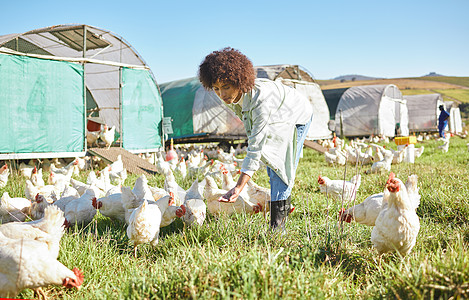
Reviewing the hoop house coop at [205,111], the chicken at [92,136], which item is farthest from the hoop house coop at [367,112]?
the chicken at [92,136]

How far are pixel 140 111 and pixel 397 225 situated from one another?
9402 millimetres

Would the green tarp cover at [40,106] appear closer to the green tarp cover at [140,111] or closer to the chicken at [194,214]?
the green tarp cover at [140,111]

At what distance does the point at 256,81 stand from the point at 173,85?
48.7 ft

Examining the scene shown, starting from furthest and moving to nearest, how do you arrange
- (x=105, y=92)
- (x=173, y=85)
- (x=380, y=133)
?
(x=380, y=133), (x=173, y=85), (x=105, y=92)

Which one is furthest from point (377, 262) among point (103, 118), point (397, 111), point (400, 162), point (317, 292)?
point (397, 111)

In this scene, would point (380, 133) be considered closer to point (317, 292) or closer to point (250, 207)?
point (250, 207)

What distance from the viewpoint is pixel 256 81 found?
3029 millimetres

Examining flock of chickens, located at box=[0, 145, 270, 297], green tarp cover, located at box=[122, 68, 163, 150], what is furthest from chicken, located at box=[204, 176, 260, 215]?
green tarp cover, located at box=[122, 68, 163, 150]

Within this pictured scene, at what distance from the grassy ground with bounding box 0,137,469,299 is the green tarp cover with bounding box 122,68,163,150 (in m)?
6.98

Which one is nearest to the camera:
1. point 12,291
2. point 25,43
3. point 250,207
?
point 12,291

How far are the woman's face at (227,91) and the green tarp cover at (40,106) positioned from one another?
22.2 feet

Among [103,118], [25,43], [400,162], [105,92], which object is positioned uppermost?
[25,43]

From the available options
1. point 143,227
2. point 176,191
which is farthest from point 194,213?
point 176,191

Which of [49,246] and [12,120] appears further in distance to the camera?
[12,120]
